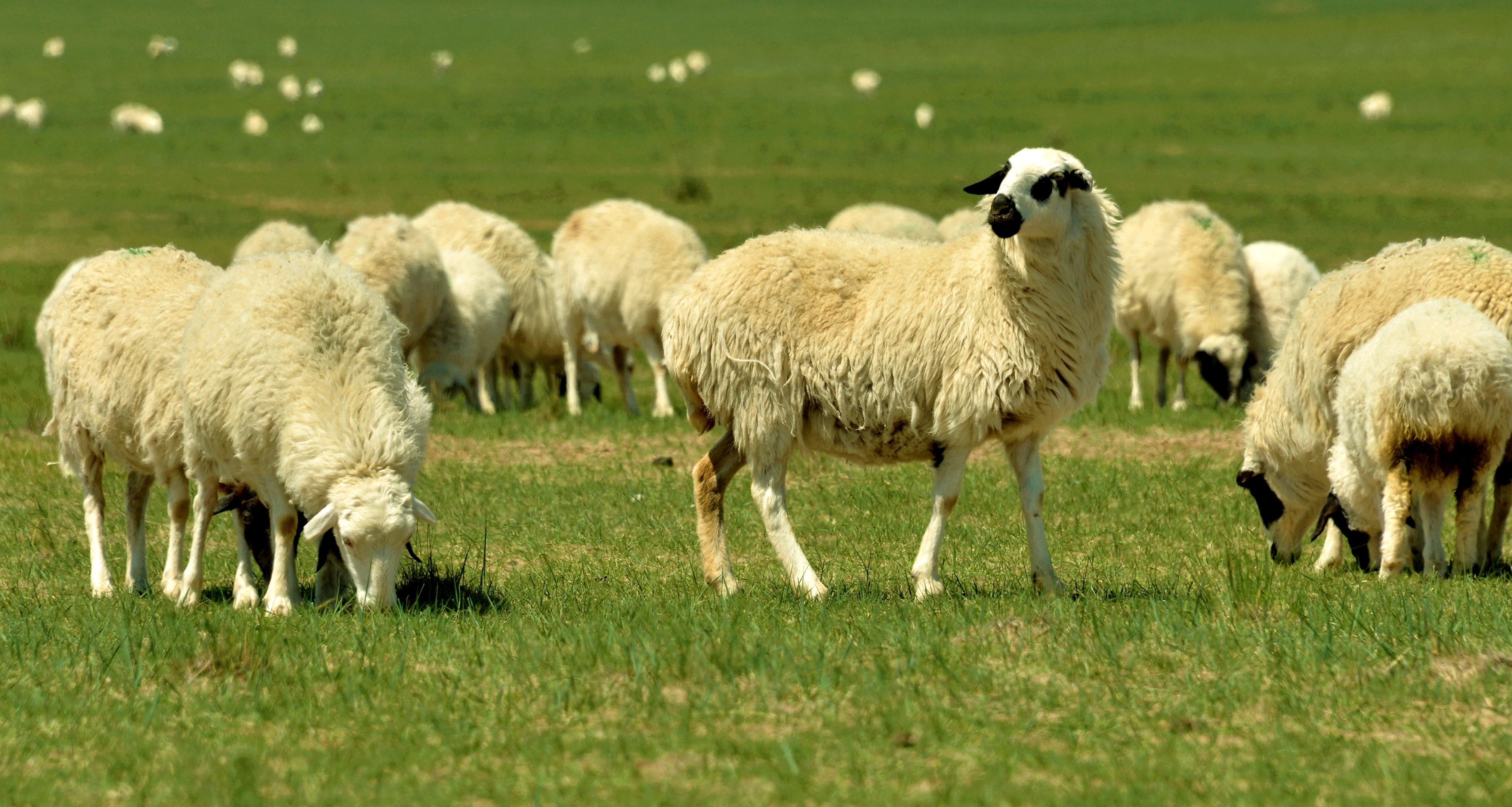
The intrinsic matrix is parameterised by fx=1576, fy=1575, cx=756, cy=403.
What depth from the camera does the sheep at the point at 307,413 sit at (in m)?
6.79

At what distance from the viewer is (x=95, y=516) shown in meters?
8.61

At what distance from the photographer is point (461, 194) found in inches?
1373

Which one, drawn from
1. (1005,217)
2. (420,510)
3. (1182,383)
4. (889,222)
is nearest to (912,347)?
(1005,217)

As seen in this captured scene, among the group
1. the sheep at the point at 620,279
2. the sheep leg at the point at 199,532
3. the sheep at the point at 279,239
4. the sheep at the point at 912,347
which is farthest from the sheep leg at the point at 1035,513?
the sheep at the point at 279,239

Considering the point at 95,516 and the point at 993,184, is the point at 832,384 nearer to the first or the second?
the point at 993,184

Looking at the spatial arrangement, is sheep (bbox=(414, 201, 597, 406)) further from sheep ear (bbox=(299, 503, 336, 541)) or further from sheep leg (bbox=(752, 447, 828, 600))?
sheep ear (bbox=(299, 503, 336, 541))

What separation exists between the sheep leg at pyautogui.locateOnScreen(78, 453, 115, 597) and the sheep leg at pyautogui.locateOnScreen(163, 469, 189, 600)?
0.35 metres

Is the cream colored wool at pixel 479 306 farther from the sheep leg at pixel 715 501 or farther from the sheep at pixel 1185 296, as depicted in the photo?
the sheep leg at pixel 715 501

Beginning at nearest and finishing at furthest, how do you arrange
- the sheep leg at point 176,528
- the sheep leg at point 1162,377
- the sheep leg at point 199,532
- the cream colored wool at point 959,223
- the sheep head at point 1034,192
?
the sheep head at point 1034,192 → the sheep leg at point 199,532 → the sheep leg at point 176,528 → the sheep leg at point 1162,377 → the cream colored wool at point 959,223

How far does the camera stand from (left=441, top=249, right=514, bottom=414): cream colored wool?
16.6m

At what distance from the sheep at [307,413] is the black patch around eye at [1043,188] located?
2.97 metres

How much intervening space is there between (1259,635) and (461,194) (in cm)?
3071

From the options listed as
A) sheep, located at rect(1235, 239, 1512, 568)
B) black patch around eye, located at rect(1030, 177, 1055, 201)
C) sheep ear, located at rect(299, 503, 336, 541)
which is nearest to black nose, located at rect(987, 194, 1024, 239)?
black patch around eye, located at rect(1030, 177, 1055, 201)

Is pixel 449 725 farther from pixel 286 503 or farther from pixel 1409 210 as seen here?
pixel 1409 210
